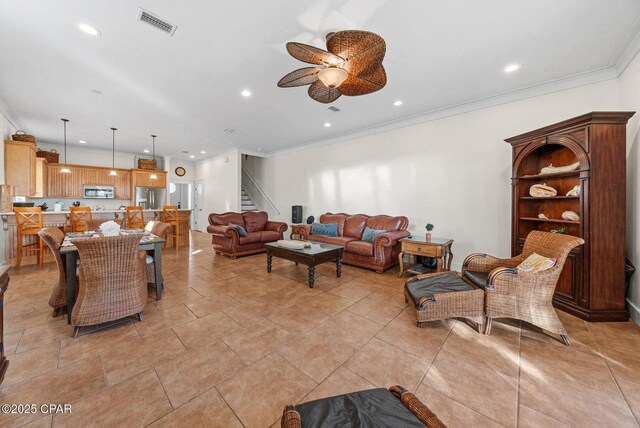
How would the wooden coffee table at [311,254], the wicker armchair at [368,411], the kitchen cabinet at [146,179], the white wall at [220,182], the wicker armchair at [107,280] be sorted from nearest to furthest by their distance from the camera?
the wicker armchair at [368,411], the wicker armchair at [107,280], the wooden coffee table at [311,254], the white wall at [220,182], the kitchen cabinet at [146,179]

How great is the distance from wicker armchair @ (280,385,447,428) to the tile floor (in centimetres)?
56

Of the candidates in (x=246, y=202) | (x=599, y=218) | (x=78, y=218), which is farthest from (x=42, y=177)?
(x=599, y=218)

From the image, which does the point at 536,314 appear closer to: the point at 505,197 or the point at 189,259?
the point at 505,197

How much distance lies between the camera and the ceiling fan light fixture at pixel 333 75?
6.64ft

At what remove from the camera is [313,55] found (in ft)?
6.42

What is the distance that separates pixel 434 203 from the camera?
451 centimetres

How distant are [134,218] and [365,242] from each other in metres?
5.83

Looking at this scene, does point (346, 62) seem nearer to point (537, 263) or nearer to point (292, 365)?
point (292, 365)

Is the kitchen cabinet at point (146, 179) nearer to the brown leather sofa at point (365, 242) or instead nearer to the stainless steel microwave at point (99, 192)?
the stainless steel microwave at point (99, 192)

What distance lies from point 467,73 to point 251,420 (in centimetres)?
422

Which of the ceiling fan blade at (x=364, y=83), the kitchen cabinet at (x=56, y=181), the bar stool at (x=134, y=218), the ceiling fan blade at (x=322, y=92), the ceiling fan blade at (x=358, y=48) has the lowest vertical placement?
the bar stool at (x=134, y=218)

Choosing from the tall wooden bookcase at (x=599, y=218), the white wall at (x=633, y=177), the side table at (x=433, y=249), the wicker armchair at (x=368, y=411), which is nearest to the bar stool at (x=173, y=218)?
the side table at (x=433, y=249)

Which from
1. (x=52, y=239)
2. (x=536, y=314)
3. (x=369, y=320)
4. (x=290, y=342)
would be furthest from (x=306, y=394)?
(x=52, y=239)

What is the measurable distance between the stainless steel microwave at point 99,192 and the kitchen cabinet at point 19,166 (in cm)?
269
